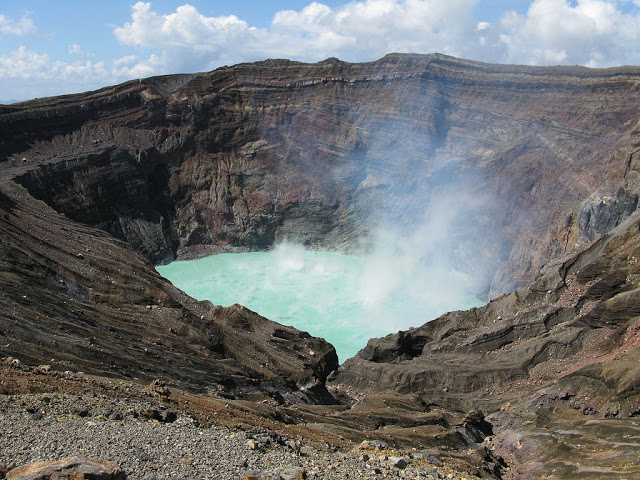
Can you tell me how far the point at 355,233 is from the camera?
60.0m

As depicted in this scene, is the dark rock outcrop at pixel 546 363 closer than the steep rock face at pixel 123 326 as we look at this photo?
Yes

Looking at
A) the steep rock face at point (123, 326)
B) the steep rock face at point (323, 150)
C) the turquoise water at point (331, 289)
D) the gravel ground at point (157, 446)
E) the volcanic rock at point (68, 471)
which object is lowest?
the volcanic rock at point (68, 471)

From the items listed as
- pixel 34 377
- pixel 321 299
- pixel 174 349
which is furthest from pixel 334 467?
pixel 321 299

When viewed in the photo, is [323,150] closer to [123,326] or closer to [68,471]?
[123,326]

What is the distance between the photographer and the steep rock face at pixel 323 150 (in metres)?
50.7

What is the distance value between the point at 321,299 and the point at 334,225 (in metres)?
14.3

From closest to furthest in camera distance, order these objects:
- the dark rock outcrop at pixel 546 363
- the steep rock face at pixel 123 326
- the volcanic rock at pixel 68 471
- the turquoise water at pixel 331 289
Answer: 1. the volcanic rock at pixel 68 471
2. the dark rock outcrop at pixel 546 363
3. the steep rock face at pixel 123 326
4. the turquoise water at pixel 331 289

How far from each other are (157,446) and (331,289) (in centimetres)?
3923

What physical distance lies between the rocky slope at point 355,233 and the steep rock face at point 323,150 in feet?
0.73

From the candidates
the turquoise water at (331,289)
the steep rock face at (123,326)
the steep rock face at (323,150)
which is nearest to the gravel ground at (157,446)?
the steep rock face at (123,326)

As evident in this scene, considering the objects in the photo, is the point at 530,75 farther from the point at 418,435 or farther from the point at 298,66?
the point at 418,435

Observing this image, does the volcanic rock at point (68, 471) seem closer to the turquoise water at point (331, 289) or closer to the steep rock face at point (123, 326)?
the steep rock face at point (123, 326)

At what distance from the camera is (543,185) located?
48.8 m

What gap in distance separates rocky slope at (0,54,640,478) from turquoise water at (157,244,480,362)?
2.89 metres
